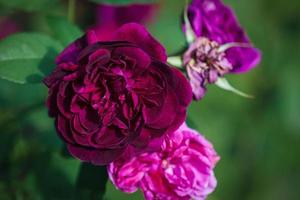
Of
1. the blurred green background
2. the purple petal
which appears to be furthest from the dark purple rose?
the blurred green background

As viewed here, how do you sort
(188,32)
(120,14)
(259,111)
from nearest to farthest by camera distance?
(188,32)
(120,14)
(259,111)

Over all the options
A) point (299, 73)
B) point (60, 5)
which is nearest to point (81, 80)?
point (60, 5)

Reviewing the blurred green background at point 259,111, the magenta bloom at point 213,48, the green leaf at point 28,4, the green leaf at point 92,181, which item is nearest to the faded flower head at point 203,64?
the magenta bloom at point 213,48

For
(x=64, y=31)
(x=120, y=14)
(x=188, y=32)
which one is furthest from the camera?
(x=120, y=14)

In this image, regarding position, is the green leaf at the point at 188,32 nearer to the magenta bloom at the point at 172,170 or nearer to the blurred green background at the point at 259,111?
the magenta bloom at the point at 172,170

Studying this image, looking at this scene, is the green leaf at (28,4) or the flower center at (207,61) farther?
the green leaf at (28,4)

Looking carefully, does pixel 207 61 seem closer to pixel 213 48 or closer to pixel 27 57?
pixel 213 48

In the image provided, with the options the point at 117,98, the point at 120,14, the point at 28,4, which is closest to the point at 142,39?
the point at 117,98
